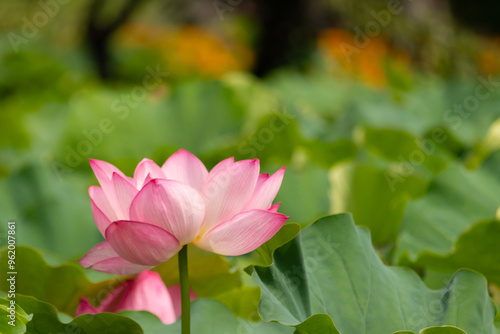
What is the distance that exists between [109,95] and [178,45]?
3.63m

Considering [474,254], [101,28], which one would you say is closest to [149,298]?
[474,254]

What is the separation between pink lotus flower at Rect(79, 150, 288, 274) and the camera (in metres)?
0.49

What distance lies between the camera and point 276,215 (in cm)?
50

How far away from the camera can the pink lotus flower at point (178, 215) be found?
1.60ft

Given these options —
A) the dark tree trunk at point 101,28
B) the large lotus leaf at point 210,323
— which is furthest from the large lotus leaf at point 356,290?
the dark tree trunk at point 101,28

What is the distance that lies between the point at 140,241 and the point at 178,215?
0.04m

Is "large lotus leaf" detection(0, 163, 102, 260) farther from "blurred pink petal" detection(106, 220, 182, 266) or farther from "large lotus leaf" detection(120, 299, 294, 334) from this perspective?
"blurred pink petal" detection(106, 220, 182, 266)

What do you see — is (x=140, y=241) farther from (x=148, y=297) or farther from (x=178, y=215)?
(x=148, y=297)

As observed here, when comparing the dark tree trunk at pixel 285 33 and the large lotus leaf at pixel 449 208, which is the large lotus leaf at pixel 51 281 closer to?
the large lotus leaf at pixel 449 208

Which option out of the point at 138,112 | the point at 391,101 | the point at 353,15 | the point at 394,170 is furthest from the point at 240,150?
the point at 353,15

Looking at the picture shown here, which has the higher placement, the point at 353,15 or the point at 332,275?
the point at 332,275

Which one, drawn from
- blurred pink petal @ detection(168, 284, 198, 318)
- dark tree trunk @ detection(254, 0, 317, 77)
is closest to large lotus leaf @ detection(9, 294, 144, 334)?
blurred pink petal @ detection(168, 284, 198, 318)

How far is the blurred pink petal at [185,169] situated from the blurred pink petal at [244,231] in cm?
8

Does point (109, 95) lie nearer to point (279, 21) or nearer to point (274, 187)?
point (274, 187)
